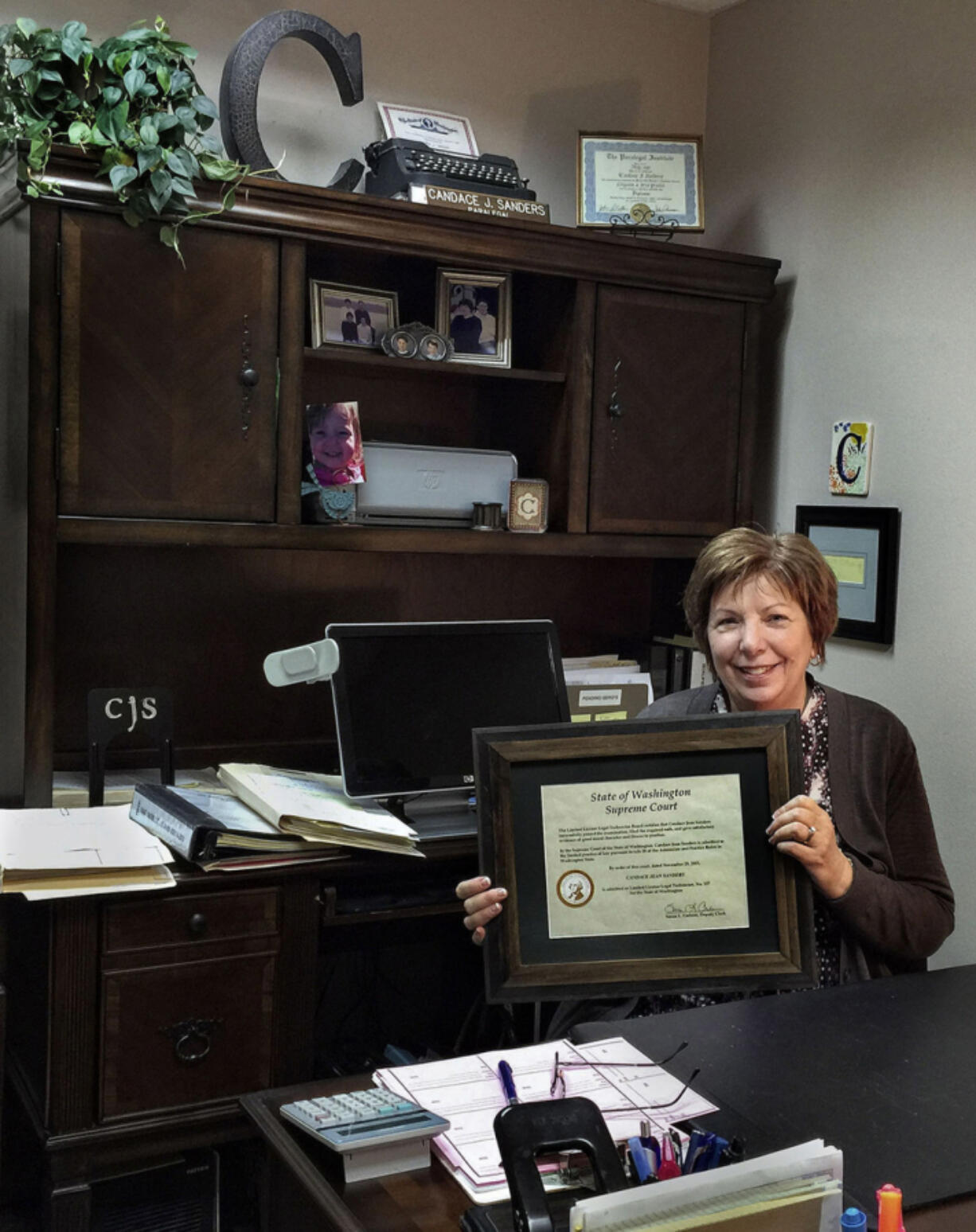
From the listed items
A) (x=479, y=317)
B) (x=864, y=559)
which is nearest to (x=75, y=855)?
(x=479, y=317)

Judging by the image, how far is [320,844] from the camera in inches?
88.0

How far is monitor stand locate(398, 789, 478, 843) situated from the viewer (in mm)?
2414

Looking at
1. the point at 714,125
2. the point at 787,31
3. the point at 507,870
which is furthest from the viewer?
the point at 714,125

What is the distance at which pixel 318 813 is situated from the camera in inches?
87.9

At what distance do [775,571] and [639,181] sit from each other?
1316mm

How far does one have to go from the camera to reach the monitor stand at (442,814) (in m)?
2.41

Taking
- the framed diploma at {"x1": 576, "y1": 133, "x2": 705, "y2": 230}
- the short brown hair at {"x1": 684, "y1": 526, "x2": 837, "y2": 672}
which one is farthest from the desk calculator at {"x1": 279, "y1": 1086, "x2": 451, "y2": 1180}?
the framed diploma at {"x1": 576, "y1": 133, "x2": 705, "y2": 230}

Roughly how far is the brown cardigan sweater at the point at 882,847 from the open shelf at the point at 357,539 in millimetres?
891

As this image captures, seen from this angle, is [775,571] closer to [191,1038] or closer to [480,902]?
[480,902]

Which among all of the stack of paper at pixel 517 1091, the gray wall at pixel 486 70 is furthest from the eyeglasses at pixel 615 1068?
the gray wall at pixel 486 70

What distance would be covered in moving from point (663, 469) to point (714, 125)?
3.41 ft

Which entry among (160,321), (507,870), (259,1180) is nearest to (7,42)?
(160,321)

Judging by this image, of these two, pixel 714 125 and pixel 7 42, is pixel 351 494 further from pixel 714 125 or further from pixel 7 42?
pixel 714 125
